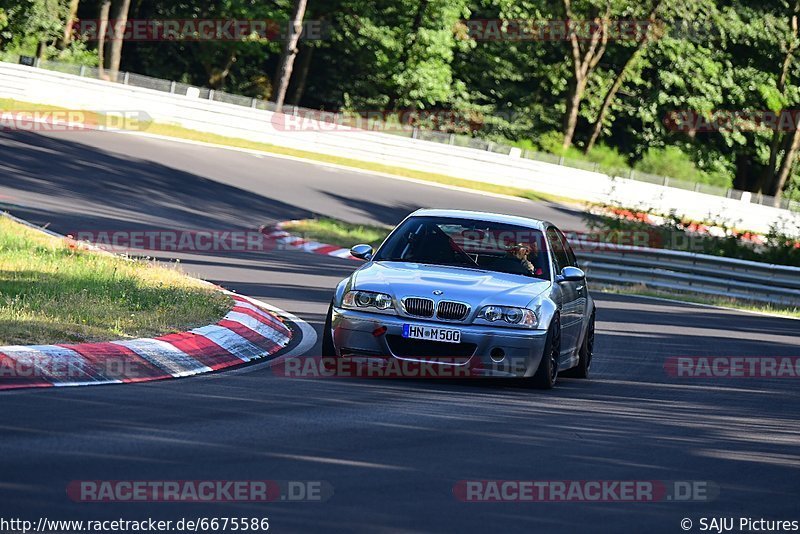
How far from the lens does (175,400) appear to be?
26.7ft

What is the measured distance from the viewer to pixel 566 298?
36.7 feet

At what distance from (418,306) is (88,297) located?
129 inches

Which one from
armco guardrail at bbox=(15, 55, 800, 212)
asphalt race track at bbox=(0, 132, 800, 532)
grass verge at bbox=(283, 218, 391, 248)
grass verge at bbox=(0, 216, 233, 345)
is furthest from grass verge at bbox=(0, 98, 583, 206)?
asphalt race track at bbox=(0, 132, 800, 532)

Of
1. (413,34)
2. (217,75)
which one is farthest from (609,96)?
(217,75)

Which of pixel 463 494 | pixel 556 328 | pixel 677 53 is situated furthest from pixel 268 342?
pixel 677 53

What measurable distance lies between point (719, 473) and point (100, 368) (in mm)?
4135

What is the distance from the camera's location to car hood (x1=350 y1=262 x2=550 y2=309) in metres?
10.0

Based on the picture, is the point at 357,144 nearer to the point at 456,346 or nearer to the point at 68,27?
the point at 68,27

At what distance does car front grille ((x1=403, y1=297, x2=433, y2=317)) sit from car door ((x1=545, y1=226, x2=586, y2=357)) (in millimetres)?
1432

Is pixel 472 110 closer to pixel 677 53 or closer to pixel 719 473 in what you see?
pixel 677 53

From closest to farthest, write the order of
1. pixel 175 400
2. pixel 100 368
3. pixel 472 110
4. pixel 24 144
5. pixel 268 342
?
pixel 175 400
pixel 100 368
pixel 268 342
pixel 24 144
pixel 472 110

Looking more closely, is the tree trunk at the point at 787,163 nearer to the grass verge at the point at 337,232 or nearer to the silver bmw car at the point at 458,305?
the grass verge at the point at 337,232

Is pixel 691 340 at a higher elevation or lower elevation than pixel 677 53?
lower

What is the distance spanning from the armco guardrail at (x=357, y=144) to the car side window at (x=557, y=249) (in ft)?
81.8
